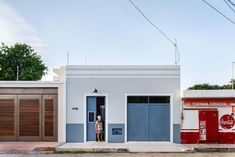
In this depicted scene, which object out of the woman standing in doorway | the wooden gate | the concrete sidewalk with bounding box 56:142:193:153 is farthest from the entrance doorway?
the wooden gate

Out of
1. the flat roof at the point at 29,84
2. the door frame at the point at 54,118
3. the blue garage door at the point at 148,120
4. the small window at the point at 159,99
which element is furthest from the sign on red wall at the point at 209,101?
the flat roof at the point at 29,84

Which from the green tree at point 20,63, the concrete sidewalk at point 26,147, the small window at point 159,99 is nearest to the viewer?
the concrete sidewalk at point 26,147

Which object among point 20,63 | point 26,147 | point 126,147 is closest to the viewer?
point 26,147

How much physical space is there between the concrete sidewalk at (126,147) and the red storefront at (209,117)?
4.88ft

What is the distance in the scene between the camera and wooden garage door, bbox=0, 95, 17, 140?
20266mm

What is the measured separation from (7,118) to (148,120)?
8012 millimetres

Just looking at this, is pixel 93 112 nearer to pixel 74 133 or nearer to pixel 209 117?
pixel 74 133

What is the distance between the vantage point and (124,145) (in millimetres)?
18719

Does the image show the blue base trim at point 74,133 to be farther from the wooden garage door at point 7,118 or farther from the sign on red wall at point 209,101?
the sign on red wall at point 209,101

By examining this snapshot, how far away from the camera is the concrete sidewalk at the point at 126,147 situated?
Answer: 57.3 ft

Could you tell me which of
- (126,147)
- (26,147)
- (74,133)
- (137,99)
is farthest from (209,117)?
(26,147)

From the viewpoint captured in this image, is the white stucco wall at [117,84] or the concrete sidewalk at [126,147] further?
the white stucco wall at [117,84]

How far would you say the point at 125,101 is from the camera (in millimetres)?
19844

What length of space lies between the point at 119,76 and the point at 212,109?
5.49 metres
